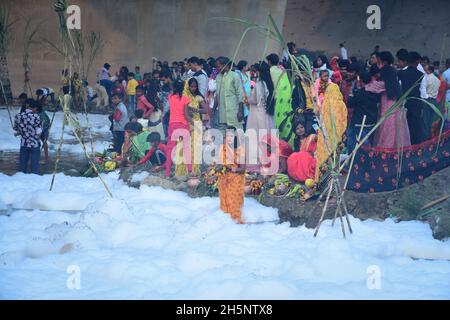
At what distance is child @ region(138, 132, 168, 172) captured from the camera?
877 cm

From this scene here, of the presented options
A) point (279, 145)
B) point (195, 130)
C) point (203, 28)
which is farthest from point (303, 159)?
point (203, 28)

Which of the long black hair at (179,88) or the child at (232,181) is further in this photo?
the long black hair at (179,88)

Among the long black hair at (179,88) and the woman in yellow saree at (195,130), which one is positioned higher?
the long black hair at (179,88)

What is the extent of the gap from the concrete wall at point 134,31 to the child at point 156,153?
7648 millimetres

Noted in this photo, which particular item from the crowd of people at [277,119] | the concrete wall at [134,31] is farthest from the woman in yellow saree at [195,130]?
the concrete wall at [134,31]

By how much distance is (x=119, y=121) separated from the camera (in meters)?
9.62

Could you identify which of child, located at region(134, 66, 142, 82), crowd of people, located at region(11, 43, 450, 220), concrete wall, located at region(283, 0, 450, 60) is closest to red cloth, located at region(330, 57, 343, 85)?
Answer: crowd of people, located at region(11, 43, 450, 220)

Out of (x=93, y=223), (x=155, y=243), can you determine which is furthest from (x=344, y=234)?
(x=93, y=223)

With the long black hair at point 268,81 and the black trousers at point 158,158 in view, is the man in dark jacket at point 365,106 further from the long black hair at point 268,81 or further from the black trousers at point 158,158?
the black trousers at point 158,158

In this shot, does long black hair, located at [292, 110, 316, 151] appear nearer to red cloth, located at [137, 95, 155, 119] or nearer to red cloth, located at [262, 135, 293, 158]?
red cloth, located at [262, 135, 293, 158]

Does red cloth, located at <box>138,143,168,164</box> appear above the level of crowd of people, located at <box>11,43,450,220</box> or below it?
below

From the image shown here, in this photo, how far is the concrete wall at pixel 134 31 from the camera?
53.6ft
